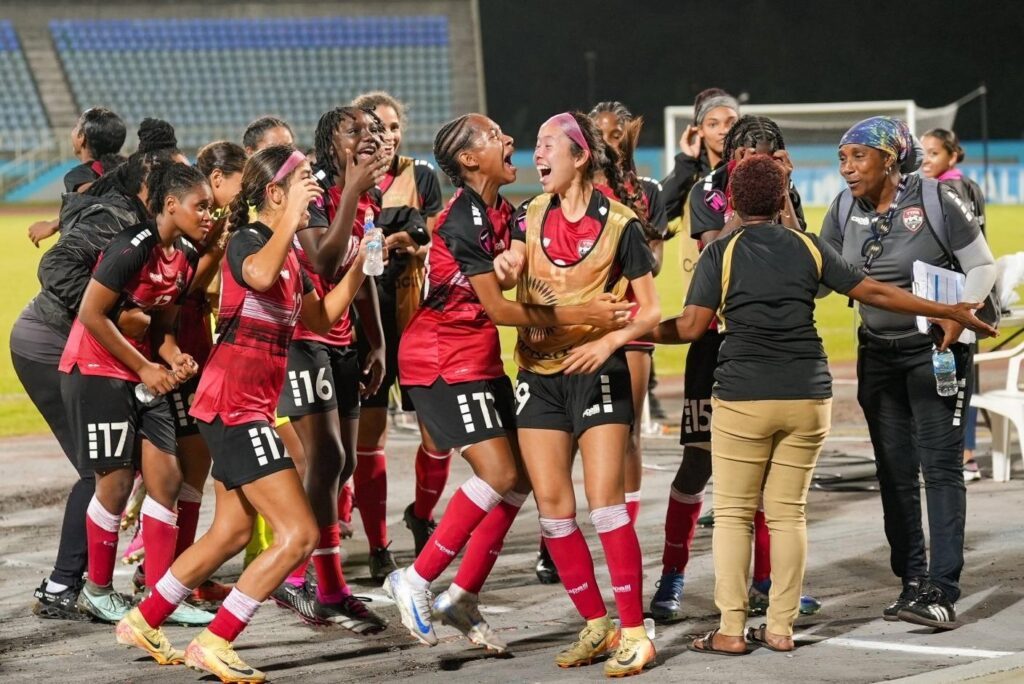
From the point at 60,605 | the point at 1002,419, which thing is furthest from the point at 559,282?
the point at 1002,419

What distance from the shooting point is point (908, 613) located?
5.19 metres

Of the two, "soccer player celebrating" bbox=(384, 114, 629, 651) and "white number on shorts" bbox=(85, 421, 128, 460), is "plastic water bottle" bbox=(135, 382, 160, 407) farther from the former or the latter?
"soccer player celebrating" bbox=(384, 114, 629, 651)

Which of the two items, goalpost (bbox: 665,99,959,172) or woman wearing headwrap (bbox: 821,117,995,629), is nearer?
woman wearing headwrap (bbox: 821,117,995,629)

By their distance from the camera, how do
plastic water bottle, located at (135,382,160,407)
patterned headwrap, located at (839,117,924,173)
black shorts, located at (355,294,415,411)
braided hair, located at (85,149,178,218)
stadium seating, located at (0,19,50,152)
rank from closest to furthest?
patterned headwrap, located at (839,117,924,173), plastic water bottle, located at (135,382,160,407), braided hair, located at (85,149,178,218), black shorts, located at (355,294,415,411), stadium seating, located at (0,19,50,152)

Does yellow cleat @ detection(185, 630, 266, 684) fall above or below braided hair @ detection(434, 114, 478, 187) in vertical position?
below

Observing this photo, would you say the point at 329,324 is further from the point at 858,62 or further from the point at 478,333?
the point at 858,62

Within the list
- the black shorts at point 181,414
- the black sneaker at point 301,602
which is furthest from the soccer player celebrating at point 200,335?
the black sneaker at point 301,602

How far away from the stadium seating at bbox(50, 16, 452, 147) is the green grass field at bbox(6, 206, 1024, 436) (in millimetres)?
8316

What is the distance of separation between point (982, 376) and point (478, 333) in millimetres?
9547

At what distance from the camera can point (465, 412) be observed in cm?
497

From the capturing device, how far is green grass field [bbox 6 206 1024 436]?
13.2 meters

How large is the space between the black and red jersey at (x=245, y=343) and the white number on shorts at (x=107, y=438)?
0.84 metres

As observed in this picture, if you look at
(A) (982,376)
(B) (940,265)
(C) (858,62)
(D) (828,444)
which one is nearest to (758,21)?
(C) (858,62)

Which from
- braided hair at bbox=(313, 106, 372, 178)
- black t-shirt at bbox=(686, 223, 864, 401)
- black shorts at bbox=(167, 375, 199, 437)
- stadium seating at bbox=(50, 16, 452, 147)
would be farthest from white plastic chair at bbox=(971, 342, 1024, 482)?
stadium seating at bbox=(50, 16, 452, 147)
